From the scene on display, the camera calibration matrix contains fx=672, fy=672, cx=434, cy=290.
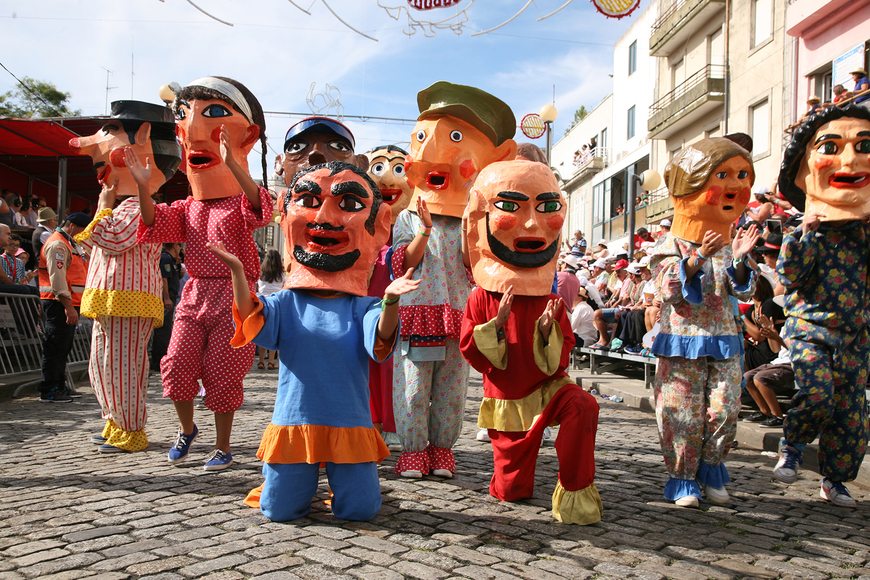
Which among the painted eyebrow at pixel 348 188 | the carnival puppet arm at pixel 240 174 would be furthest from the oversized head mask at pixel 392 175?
the painted eyebrow at pixel 348 188

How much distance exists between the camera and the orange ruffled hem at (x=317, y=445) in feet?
10.4

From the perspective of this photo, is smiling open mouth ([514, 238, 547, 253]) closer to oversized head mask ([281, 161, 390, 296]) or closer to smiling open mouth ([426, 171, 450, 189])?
oversized head mask ([281, 161, 390, 296])

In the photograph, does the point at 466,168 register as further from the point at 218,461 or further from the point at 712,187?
the point at 218,461

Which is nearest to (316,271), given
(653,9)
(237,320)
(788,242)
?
(237,320)

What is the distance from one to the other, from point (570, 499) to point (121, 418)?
3.23m

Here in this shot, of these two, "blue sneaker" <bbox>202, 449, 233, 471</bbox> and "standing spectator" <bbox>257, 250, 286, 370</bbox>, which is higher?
"standing spectator" <bbox>257, 250, 286, 370</bbox>

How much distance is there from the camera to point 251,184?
4.22 m

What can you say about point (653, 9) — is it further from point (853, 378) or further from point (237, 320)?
point (237, 320)

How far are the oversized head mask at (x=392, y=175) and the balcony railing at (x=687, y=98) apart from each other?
15343mm

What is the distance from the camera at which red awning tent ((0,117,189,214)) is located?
10.6 metres

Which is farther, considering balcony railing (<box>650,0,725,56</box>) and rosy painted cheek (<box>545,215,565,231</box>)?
balcony railing (<box>650,0,725,56</box>)

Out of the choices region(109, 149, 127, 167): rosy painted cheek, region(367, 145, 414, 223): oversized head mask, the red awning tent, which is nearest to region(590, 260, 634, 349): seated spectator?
region(367, 145, 414, 223): oversized head mask

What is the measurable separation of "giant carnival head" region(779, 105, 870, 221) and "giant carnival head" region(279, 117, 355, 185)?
3.08 m

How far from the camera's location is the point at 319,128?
489 cm
